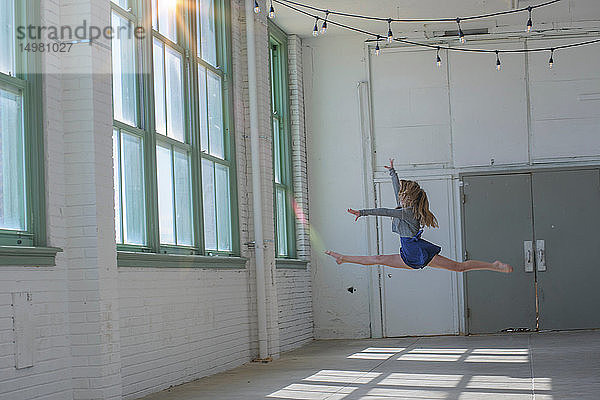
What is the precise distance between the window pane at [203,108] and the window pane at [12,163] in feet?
10.9

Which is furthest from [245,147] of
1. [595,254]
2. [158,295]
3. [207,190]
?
[595,254]

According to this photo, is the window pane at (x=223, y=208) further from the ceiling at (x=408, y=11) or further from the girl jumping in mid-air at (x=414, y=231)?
the ceiling at (x=408, y=11)

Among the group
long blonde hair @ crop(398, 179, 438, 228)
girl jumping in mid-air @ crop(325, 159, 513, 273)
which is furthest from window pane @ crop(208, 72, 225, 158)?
long blonde hair @ crop(398, 179, 438, 228)

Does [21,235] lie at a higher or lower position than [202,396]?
higher

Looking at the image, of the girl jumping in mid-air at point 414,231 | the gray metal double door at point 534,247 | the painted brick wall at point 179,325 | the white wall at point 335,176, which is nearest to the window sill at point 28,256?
the painted brick wall at point 179,325

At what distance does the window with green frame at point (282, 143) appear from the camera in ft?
40.1

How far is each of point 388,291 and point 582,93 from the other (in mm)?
3867

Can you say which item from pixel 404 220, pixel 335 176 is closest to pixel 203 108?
pixel 404 220

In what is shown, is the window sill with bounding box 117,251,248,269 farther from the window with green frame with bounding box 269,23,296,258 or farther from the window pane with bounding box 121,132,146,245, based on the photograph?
the window with green frame with bounding box 269,23,296,258

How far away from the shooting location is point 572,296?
12.5 metres

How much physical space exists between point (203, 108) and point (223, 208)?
44.5 inches

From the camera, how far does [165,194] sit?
801 centimetres

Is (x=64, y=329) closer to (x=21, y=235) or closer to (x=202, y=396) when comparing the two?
(x=21, y=235)

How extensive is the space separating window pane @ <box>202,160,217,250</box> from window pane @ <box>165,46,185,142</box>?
2.31 feet
